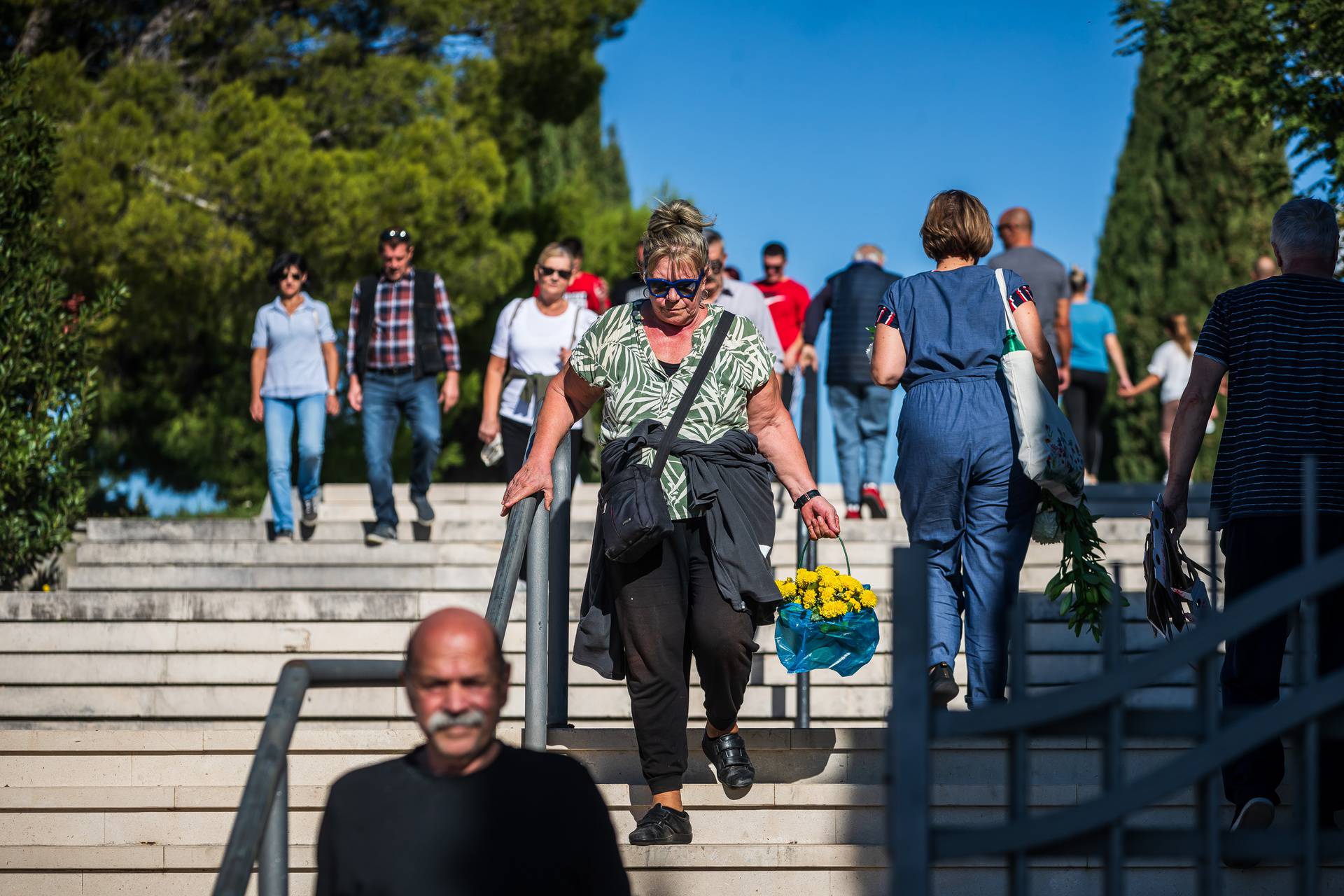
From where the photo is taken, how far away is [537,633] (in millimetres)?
4789

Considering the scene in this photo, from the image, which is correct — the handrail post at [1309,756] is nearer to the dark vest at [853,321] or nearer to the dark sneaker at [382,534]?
the dark sneaker at [382,534]

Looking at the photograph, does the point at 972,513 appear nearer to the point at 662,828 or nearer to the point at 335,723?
the point at 662,828

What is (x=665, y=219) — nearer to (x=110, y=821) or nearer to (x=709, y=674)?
(x=709, y=674)

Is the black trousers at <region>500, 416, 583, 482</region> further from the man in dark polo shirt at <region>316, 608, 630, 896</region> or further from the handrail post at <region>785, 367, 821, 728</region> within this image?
the man in dark polo shirt at <region>316, 608, 630, 896</region>

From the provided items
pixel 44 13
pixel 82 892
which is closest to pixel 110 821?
pixel 82 892

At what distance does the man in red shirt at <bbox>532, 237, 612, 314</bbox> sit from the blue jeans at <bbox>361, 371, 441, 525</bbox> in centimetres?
86

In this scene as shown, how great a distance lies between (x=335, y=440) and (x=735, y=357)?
45.6ft

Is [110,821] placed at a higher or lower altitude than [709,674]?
lower

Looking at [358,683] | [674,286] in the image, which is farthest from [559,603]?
[358,683]

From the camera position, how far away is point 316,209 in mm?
15094

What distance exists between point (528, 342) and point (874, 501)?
2.70 metres

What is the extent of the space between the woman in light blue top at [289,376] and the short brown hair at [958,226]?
4648 mm

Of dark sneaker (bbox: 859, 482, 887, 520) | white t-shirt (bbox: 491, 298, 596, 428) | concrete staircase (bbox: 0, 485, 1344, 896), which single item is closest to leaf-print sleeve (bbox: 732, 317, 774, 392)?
concrete staircase (bbox: 0, 485, 1344, 896)

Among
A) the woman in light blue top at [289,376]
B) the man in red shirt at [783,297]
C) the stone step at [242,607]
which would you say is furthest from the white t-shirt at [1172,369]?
the woman in light blue top at [289,376]
